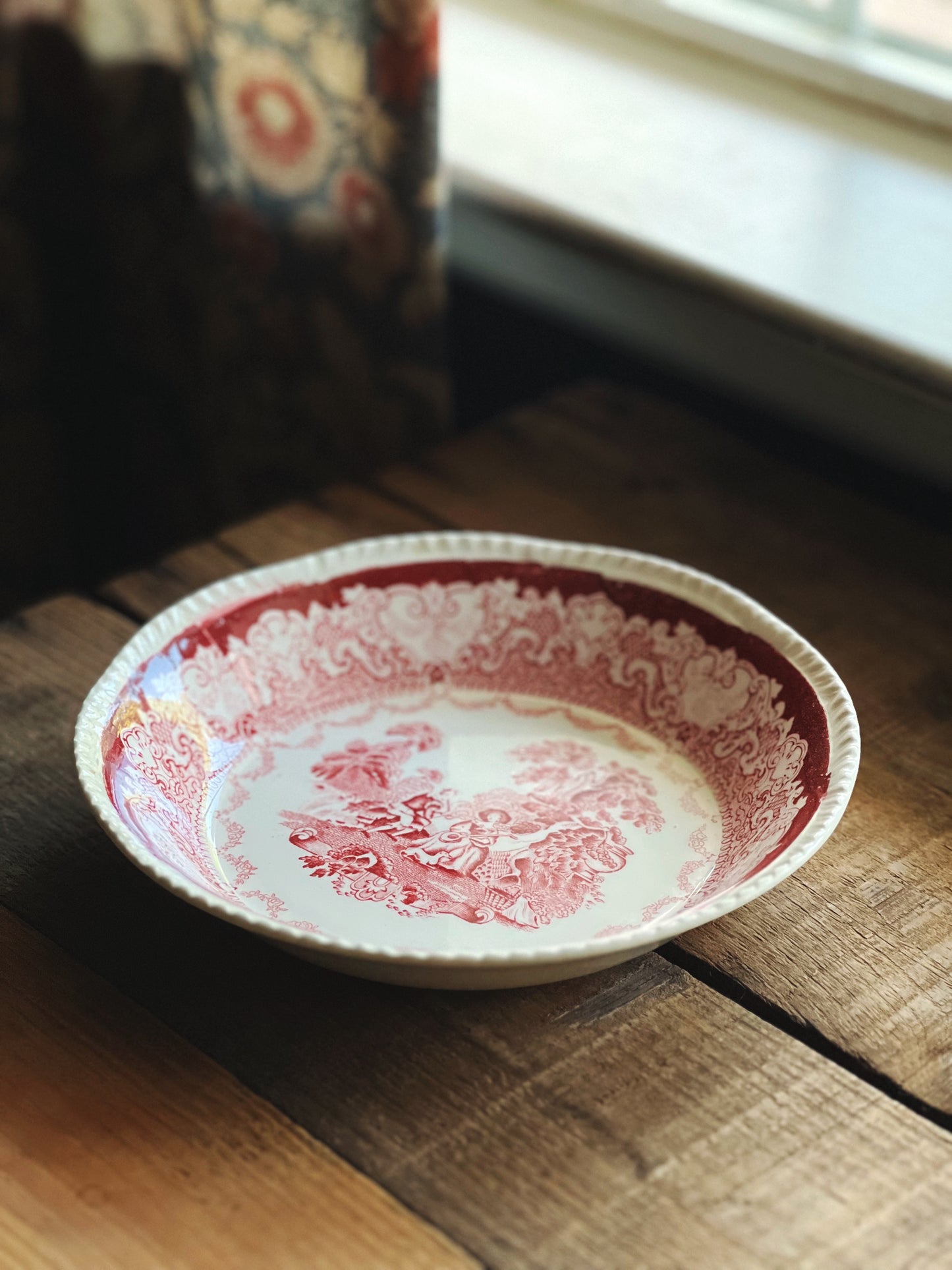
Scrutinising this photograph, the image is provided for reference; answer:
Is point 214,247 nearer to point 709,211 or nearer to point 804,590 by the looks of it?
point 709,211

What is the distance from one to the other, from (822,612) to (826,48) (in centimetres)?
64

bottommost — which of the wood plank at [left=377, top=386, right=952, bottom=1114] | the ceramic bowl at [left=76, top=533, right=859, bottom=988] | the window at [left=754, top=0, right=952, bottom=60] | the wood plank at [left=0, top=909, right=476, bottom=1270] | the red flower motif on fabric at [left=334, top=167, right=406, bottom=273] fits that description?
the wood plank at [left=0, top=909, right=476, bottom=1270]

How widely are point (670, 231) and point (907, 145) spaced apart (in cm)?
25

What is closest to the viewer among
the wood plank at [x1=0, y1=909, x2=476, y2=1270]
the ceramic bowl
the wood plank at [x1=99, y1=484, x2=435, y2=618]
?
the wood plank at [x1=0, y1=909, x2=476, y2=1270]

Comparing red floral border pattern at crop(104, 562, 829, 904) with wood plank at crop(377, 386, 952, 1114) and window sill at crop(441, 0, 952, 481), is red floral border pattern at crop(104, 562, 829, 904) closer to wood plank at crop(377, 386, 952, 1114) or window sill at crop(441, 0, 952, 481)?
wood plank at crop(377, 386, 952, 1114)

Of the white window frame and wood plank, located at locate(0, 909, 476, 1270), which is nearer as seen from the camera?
wood plank, located at locate(0, 909, 476, 1270)

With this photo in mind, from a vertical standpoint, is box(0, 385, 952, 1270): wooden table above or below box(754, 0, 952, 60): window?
below

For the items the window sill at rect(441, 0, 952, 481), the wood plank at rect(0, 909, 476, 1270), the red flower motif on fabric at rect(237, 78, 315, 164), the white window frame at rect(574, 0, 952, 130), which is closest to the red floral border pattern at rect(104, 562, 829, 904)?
the wood plank at rect(0, 909, 476, 1270)

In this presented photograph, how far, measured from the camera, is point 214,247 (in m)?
1.34

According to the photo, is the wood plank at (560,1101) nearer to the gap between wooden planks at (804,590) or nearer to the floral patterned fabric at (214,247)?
the gap between wooden planks at (804,590)

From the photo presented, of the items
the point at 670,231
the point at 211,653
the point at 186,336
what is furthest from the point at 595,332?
the point at 211,653

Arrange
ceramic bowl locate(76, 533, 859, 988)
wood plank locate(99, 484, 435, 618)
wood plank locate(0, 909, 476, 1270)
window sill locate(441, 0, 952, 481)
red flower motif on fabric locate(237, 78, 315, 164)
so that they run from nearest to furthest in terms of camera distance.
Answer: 1. wood plank locate(0, 909, 476, 1270)
2. ceramic bowl locate(76, 533, 859, 988)
3. wood plank locate(99, 484, 435, 618)
4. window sill locate(441, 0, 952, 481)
5. red flower motif on fabric locate(237, 78, 315, 164)

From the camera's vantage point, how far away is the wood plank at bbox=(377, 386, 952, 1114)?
663 millimetres

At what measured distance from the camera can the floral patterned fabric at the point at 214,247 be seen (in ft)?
3.89
